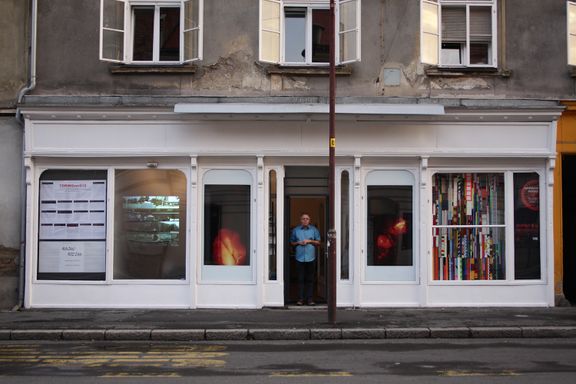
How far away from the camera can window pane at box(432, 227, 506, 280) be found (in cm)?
1520

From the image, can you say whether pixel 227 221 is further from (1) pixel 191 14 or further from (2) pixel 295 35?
(1) pixel 191 14

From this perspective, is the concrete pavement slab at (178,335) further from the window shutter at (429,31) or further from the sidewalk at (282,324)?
the window shutter at (429,31)

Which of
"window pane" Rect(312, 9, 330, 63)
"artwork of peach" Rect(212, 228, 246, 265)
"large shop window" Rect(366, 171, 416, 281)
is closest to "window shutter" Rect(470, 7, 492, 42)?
"window pane" Rect(312, 9, 330, 63)

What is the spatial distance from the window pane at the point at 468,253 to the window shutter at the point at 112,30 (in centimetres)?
725

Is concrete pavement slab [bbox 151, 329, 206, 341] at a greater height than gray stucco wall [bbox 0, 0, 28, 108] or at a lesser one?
lesser

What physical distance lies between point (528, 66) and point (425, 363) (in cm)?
781

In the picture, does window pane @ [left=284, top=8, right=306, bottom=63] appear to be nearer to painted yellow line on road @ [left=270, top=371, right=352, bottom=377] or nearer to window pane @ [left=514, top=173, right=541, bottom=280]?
window pane @ [left=514, top=173, right=541, bottom=280]

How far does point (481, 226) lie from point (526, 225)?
0.89m

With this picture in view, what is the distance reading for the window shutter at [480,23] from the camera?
50.3 ft

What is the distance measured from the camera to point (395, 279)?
49.3ft

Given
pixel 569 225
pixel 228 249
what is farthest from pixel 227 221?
pixel 569 225

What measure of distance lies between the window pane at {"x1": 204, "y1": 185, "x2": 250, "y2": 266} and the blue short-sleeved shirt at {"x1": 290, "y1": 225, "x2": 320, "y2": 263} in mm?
956

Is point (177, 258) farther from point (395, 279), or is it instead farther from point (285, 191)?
point (395, 279)

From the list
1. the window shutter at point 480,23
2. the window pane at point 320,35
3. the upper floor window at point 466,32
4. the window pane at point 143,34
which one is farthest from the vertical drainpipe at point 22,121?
the window shutter at point 480,23
